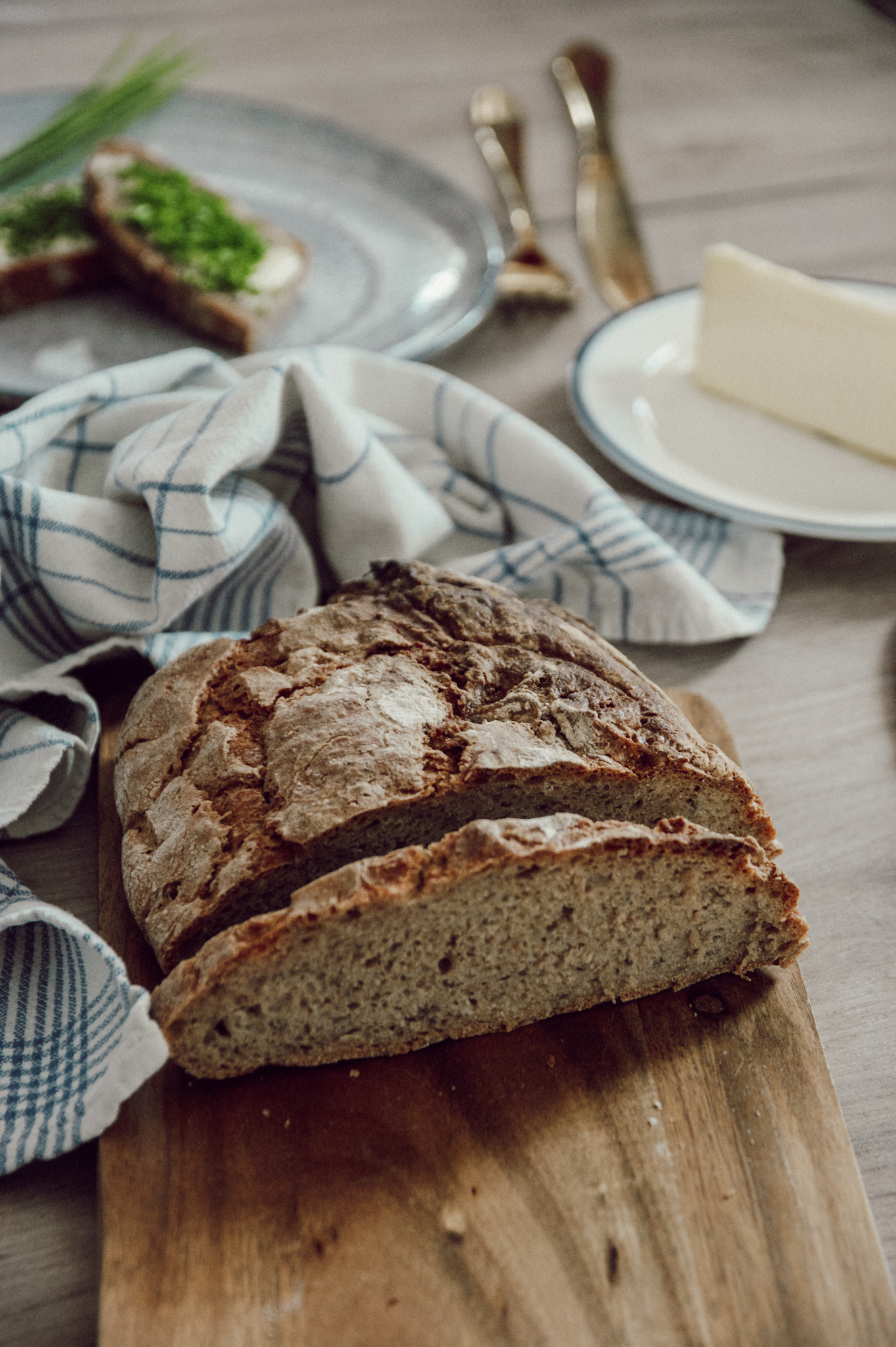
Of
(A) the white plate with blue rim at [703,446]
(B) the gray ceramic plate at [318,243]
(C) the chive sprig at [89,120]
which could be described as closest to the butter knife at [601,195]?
(A) the white plate with blue rim at [703,446]

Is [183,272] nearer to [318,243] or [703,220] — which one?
[318,243]

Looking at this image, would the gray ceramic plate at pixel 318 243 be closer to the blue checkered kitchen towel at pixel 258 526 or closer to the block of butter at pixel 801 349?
the blue checkered kitchen towel at pixel 258 526

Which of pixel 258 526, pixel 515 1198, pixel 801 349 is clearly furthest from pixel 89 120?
pixel 515 1198

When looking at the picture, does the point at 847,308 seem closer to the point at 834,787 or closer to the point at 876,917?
the point at 834,787

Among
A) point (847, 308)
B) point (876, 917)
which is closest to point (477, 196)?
point (847, 308)

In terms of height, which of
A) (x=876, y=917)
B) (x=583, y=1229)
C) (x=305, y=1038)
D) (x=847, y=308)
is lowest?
(x=876, y=917)
